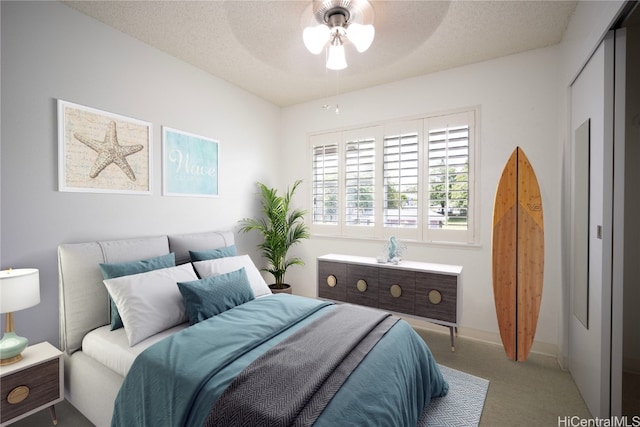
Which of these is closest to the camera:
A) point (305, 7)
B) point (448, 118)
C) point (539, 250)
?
point (305, 7)

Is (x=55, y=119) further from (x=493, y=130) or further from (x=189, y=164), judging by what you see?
(x=493, y=130)

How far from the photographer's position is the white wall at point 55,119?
1.89 meters

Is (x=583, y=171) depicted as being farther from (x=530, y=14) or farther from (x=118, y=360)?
(x=118, y=360)

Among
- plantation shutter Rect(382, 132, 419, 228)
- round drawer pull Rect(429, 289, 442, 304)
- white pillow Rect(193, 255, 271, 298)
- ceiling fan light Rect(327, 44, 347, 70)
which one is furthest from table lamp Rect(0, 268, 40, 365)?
plantation shutter Rect(382, 132, 419, 228)

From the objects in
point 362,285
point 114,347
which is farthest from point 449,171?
point 114,347

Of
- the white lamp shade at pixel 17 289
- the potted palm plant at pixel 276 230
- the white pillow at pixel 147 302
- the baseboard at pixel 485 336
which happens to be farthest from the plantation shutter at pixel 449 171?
the white lamp shade at pixel 17 289

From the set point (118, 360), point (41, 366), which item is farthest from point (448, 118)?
point (41, 366)

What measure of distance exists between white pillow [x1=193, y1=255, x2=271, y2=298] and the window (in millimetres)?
1466

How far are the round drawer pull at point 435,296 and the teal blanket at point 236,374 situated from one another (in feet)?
2.73

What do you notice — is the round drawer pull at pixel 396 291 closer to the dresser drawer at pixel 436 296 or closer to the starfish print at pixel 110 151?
the dresser drawer at pixel 436 296

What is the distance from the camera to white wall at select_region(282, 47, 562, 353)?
2674 millimetres

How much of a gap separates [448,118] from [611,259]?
191 cm

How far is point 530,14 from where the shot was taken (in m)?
2.21

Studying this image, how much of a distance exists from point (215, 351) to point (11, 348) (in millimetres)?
1240
